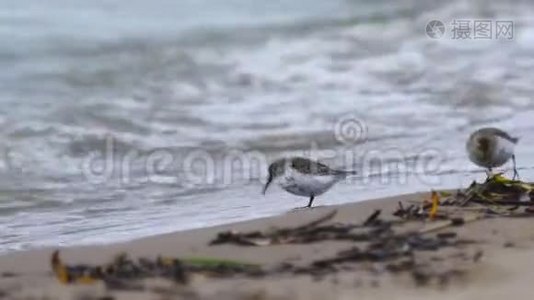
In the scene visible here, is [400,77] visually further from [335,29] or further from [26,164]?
[26,164]

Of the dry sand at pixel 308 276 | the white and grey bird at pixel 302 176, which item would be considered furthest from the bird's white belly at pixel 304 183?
the dry sand at pixel 308 276

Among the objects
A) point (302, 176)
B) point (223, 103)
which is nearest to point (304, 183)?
point (302, 176)

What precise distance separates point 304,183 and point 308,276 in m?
0.98

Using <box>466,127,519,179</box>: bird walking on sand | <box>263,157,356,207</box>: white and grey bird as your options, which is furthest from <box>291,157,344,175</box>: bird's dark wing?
<box>466,127,519,179</box>: bird walking on sand

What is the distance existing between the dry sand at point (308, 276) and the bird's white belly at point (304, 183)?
0.46m

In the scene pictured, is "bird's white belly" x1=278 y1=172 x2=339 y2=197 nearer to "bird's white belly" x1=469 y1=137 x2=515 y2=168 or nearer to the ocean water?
the ocean water

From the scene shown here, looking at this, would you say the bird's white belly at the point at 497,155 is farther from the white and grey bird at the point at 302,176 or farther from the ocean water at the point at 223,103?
the white and grey bird at the point at 302,176

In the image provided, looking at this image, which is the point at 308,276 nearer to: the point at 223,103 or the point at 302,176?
the point at 302,176

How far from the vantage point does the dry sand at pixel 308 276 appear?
2162 mm

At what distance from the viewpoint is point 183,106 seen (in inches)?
157

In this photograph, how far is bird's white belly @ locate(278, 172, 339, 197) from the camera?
10.6 ft

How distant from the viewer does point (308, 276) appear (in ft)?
7.45

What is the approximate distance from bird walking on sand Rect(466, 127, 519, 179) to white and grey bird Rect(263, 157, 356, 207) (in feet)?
1.45

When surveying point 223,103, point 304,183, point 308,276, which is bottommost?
point 308,276
